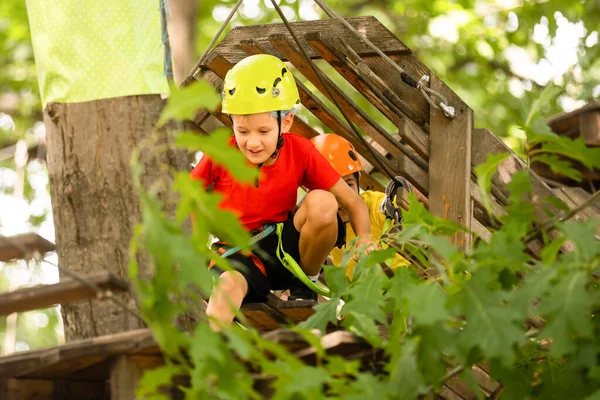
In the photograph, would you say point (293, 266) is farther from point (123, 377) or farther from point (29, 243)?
point (29, 243)

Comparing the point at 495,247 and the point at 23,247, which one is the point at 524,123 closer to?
the point at 495,247

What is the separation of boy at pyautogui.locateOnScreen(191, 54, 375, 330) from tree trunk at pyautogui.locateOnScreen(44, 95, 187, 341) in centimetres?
87

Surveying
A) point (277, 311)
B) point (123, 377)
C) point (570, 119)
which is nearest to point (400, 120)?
point (277, 311)

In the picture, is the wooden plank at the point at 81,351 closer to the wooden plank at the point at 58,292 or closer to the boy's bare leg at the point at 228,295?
the wooden plank at the point at 58,292

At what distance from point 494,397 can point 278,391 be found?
169 cm

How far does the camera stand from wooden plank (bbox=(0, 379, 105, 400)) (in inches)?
137

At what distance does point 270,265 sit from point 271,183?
1.25ft

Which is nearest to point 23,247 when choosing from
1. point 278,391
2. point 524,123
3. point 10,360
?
point 10,360

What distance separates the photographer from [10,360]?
324cm

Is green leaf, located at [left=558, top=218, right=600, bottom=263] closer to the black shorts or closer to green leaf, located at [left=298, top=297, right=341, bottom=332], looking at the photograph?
green leaf, located at [left=298, top=297, right=341, bottom=332]

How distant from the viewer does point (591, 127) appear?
23.8ft

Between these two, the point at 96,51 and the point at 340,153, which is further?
the point at 340,153

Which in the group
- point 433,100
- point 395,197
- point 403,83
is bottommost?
point 395,197

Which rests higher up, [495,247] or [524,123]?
[524,123]
